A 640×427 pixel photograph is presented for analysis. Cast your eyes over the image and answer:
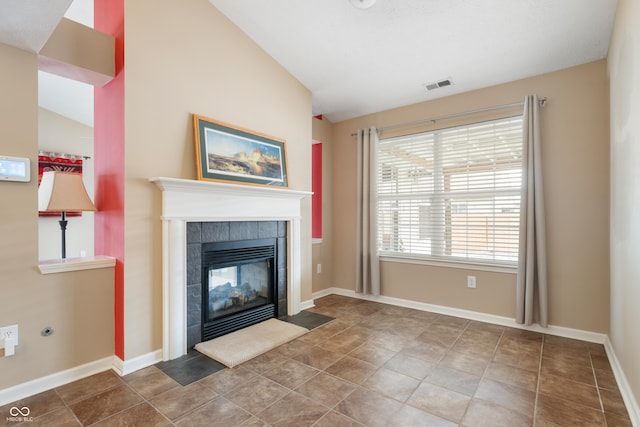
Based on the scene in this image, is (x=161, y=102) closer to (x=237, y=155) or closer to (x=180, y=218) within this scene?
(x=237, y=155)

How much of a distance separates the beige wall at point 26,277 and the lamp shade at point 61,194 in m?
0.24

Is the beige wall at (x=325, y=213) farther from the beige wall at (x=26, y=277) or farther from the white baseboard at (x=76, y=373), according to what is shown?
the beige wall at (x=26, y=277)

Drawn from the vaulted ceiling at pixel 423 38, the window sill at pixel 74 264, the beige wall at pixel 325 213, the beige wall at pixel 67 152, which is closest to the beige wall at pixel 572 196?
the vaulted ceiling at pixel 423 38

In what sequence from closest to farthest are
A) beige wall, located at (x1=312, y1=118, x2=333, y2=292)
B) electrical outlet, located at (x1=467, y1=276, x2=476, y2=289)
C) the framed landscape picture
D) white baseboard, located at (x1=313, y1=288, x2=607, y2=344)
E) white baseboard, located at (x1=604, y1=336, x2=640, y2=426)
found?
white baseboard, located at (x1=604, y1=336, x2=640, y2=426) < the framed landscape picture < white baseboard, located at (x1=313, y1=288, x2=607, y2=344) < electrical outlet, located at (x1=467, y1=276, x2=476, y2=289) < beige wall, located at (x1=312, y1=118, x2=333, y2=292)

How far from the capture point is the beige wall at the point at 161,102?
7.45ft

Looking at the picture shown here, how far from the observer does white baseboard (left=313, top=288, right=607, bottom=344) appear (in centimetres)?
282

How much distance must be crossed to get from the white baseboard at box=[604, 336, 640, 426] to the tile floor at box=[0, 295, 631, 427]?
1.5 inches

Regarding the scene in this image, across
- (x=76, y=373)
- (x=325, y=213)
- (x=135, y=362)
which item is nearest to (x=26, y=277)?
(x=76, y=373)

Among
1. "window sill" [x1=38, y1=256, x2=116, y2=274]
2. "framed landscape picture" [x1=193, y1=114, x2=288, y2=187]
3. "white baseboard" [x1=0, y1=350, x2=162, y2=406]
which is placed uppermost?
"framed landscape picture" [x1=193, y1=114, x2=288, y2=187]

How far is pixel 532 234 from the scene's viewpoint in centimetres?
294

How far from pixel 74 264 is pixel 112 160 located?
30.7 inches

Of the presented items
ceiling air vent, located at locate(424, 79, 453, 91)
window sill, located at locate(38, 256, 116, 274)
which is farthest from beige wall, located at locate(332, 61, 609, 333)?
window sill, located at locate(38, 256, 116, 274)

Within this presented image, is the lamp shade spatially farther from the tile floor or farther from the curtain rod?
the curtain rod

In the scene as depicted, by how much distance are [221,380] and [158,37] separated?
8.43 feet
